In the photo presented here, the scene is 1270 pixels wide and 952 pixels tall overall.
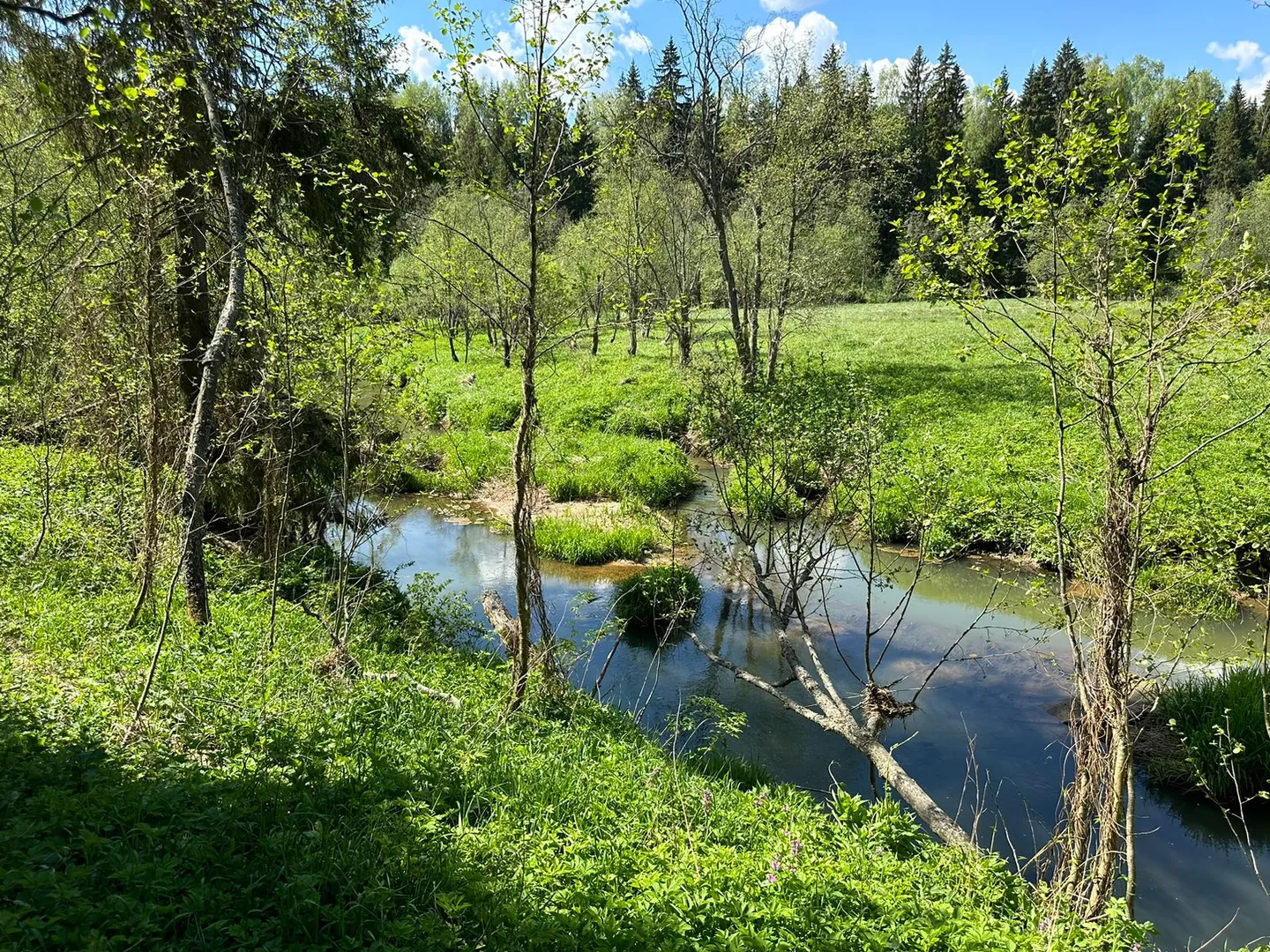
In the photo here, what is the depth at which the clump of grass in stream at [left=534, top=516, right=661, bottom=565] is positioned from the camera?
14305mm

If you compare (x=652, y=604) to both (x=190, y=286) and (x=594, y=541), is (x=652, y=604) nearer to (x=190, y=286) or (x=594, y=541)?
(x=594, y=541)

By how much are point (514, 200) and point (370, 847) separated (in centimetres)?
464

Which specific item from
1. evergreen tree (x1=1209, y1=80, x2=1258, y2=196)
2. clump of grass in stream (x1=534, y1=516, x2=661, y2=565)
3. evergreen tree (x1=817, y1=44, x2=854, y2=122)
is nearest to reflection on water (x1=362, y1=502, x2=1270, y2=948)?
clump of grass in stream (x1=534, y1=516, x2=661, y2=565)

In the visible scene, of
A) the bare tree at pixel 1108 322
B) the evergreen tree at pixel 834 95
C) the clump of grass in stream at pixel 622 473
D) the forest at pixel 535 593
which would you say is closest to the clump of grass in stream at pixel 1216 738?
the forest at pixel 535 593

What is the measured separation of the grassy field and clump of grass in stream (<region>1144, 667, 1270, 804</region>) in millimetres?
989

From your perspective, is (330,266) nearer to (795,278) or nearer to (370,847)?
(370,847)

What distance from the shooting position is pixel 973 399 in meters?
21.5

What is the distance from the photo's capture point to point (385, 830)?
437cm

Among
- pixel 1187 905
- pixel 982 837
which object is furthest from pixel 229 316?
pixel 1187 905

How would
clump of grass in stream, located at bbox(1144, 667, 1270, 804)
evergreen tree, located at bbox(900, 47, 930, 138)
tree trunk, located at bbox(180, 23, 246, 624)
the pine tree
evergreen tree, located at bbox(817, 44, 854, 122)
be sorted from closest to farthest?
1. tree trunk, located at bbox(180, 23, 246, 624)
2. clump of grass in stream, located at bbox(1144, 667, 1270, 804)
3. evergreen tree, located at bbox(817, 44, 854, 122)
4. the pine tree
5. evergreen tree, located at bbox(900, 47, 930, 138)

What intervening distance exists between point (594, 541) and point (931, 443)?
7.55 meters

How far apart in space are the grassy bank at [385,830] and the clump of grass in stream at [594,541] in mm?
6920

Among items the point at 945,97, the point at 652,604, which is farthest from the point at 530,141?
the point at 945,97

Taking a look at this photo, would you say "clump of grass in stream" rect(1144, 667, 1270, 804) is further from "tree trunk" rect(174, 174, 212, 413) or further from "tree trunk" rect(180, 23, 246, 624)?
"tree trunk" rect(174, 174, 212, 413)
